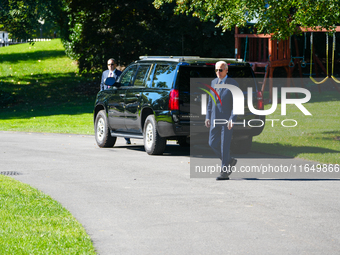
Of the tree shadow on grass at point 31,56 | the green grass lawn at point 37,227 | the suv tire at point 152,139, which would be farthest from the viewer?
the tree shadow on grass at point 31,56

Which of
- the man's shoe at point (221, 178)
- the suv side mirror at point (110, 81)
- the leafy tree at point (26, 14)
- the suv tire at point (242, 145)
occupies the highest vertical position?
the leafy tree at point (26, 14)

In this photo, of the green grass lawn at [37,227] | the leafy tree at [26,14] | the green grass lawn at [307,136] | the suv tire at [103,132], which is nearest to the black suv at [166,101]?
the suv tire at [103,132]

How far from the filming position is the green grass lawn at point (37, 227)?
18.4 ft

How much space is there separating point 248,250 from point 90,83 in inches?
1332

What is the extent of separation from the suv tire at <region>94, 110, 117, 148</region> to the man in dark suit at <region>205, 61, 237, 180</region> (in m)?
5.55

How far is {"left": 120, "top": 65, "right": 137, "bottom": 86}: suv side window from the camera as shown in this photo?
1421 cm

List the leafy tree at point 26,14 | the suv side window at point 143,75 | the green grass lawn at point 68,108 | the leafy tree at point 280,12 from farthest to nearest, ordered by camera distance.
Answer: the leafy tree at point 26,14
the green grass lawn at point 68,108
the leafy tree at point 280,12
the suv side window at point 143,75

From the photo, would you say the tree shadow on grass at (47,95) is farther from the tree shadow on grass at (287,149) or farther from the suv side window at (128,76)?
the tree shadow on grass at (287,149)

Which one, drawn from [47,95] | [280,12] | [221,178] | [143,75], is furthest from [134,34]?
[221,178]

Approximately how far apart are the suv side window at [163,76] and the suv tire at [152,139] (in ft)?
2.42

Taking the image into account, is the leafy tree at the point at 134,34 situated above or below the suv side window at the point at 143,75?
above

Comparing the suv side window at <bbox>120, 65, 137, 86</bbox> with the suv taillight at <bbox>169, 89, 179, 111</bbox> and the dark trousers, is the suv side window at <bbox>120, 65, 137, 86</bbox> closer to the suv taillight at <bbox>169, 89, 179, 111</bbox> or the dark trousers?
the suv taillight at <bbox>169, 89, 179, 111</bbox>

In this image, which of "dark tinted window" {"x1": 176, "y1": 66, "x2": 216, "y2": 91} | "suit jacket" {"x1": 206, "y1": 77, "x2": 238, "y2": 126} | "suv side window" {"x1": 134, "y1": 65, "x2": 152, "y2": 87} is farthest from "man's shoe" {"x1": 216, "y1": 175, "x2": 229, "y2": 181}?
"suv side window" {"x1": 134, "y1": 65, "x2": 152, "y2": 87}

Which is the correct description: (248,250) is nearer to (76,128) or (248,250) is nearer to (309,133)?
(309,133)
